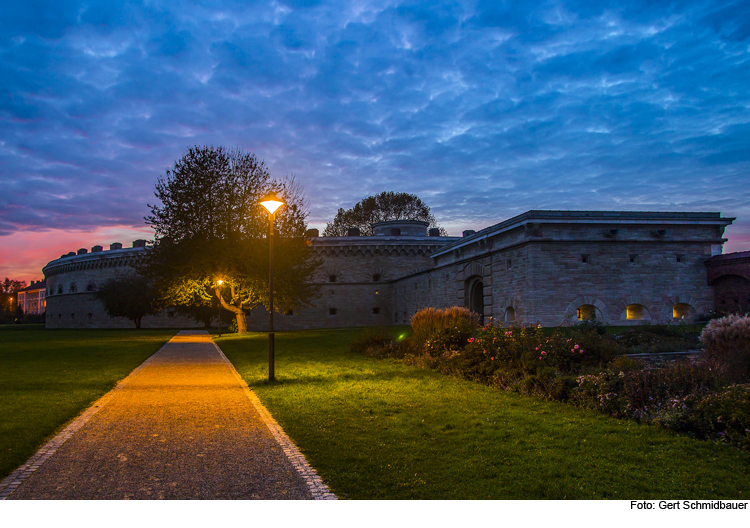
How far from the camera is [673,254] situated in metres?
27.4

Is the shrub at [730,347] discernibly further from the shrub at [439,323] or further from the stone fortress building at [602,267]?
the stone fortress building at [602,267]

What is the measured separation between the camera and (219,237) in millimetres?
36344

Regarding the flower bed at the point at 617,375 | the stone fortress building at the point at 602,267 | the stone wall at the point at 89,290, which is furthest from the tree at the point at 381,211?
the flower bed at the point at 617,375

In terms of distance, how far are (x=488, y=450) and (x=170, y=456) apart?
387 cm

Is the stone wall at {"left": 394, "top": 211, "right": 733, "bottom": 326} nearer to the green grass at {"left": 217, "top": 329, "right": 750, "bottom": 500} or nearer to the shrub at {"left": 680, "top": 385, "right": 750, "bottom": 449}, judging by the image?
the green grass at {"left": 217, "top": 329, "right": 750, "bottom": 500}

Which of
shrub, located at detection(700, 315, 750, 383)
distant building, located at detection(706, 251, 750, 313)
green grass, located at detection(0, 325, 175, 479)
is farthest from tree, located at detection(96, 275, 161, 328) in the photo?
shrub, located at detection(700, 315, 750, 383)

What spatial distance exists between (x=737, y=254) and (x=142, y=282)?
61.1 m

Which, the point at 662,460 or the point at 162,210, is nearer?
the point at 662,460

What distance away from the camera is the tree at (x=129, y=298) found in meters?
62.7

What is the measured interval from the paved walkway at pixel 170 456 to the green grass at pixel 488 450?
1.50 feet

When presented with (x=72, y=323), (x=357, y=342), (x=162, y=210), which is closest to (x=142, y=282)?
(x=72, y=323)

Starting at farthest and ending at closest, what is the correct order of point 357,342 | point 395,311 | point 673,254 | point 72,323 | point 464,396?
point 72,323 → point 395,311 → point 673,254 → point 357,342 → point 464,396

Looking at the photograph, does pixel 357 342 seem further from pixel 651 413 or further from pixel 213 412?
pixel 651 413

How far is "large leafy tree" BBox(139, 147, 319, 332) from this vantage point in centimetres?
3506
